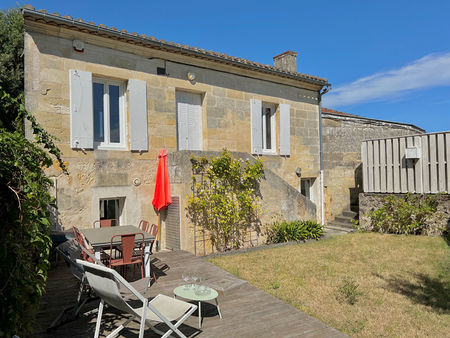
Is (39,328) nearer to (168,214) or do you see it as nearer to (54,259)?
(54,259)

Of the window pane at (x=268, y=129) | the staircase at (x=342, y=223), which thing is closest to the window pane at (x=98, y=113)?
the window pane at (x=268, y=129)

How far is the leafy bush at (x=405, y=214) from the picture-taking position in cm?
1003

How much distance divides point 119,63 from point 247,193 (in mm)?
4593

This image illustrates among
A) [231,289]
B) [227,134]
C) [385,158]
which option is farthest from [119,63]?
[385,158]

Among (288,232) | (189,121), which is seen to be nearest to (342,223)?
(288,232)

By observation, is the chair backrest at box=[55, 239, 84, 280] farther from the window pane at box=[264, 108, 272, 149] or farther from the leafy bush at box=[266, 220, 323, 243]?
the window pane at box=[264, 108, 272, 149]

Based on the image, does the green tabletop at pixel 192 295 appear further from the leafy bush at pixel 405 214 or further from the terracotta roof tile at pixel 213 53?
the leafy bush at pixel 405 214

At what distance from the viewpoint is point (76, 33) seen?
7.45m

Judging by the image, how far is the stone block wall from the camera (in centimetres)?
707

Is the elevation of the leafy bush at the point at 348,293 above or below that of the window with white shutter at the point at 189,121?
below

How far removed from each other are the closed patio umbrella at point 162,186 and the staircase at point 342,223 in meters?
6.39

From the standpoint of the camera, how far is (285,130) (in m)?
11.4

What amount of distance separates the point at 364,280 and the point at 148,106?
6.20 metres

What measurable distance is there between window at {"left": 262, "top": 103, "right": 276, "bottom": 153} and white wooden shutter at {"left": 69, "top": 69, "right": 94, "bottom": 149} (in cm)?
574
